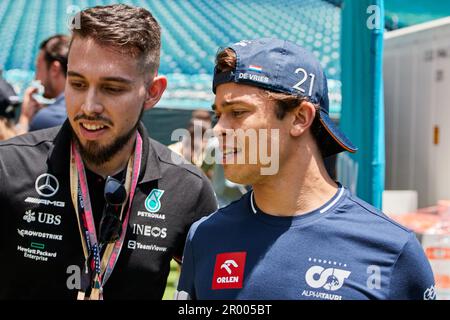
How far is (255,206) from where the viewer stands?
1.91 metres

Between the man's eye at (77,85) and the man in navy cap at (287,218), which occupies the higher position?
the man's eye at (77,85)

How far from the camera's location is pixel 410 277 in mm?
1701

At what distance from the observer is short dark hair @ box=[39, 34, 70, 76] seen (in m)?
4.55

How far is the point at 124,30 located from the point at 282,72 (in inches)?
28.5

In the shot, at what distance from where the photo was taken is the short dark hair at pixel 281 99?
1830mm

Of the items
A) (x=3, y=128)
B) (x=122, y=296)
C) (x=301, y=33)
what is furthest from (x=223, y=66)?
(x=301, y=33)

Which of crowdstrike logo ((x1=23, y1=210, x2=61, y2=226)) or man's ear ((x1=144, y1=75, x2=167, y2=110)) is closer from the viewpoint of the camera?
crowdstrike logo ((x1=23, y1=210, x2=61, y2=226))

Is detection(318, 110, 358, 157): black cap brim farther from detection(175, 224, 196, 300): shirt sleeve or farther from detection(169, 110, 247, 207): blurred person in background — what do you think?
detection(169, 110, 247, 207): blurred person in background

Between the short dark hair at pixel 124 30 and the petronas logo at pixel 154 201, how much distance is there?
0.46 meters

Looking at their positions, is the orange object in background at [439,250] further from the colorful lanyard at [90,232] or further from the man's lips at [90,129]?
the man's lips at [90,129]

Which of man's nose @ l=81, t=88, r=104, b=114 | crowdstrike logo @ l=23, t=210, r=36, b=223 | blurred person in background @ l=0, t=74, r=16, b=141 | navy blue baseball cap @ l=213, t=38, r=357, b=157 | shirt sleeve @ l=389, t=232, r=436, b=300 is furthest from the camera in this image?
blurred person in background @ l=0, t=74, r=16, b=141

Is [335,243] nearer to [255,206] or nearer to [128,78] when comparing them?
[255,206]

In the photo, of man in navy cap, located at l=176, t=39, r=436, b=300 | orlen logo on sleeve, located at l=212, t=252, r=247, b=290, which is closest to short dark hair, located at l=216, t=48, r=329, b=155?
man in navy cap, located at l=176, t=39, r=436, b=300

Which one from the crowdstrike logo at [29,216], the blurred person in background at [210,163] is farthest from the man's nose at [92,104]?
the blurred person in background at [210,163]
